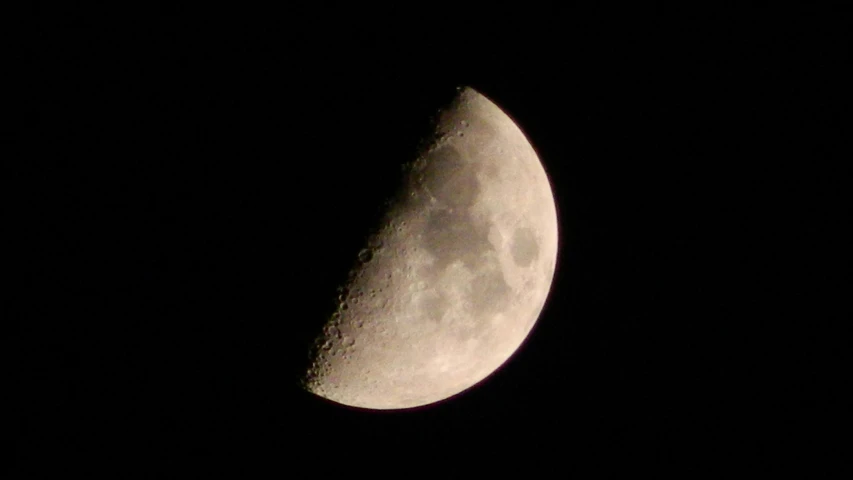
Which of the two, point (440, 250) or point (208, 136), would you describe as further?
point (440, 250)

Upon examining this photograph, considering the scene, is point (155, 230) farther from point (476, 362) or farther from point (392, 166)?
point (476, 362)

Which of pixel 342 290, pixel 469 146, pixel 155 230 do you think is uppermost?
pixel 469 146

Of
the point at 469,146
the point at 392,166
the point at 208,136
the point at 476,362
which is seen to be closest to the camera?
the point at 208,136

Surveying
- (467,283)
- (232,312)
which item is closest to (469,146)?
(467,283)

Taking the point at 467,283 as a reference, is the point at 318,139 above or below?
above

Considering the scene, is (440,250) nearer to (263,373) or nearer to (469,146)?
(469,146)

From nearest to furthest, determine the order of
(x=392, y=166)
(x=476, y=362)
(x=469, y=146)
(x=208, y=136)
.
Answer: (x=208, y=136) < (x=392, y=166) < (x=469, y=146) < (x=476, y=362)

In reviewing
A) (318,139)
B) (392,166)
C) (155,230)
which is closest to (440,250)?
(392,166)
